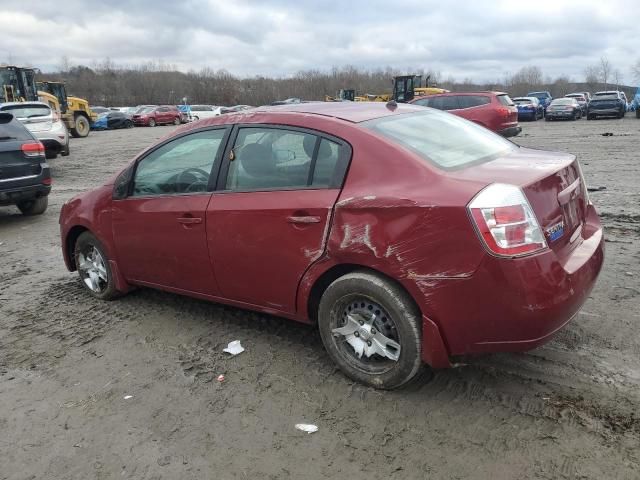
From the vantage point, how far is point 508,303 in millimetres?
2617

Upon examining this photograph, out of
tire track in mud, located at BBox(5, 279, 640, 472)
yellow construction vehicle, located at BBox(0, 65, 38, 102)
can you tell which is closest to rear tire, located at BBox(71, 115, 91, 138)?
yellow construction vehicle, located at BBox(0, 65, 38, 102)

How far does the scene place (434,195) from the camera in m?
2.76

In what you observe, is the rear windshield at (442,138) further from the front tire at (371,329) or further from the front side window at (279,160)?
the front tire at (371,329)

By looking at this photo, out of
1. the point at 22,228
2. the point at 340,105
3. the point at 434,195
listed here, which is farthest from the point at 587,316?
the point at 22,228

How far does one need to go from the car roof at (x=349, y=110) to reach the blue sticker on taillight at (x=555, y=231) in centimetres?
128

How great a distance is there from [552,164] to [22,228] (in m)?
7.56

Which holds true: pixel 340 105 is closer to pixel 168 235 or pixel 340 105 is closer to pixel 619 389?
pixel 168 235

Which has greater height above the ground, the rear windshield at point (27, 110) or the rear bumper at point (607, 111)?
the rear windshield at point (27, 110)

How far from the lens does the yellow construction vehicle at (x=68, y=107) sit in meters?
26.8

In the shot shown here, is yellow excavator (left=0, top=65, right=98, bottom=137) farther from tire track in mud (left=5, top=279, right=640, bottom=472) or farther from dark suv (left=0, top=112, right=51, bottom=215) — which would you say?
tire track in mud (left=5, top=279, right=640, bottom=472)

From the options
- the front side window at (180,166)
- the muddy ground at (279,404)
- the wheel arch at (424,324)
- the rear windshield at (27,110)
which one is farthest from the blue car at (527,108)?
the wheel arch at (424,324)

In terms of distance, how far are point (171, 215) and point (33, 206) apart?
6.11 meters

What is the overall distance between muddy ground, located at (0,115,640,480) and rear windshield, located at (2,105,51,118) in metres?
11.6

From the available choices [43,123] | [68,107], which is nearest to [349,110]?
[43,123]
